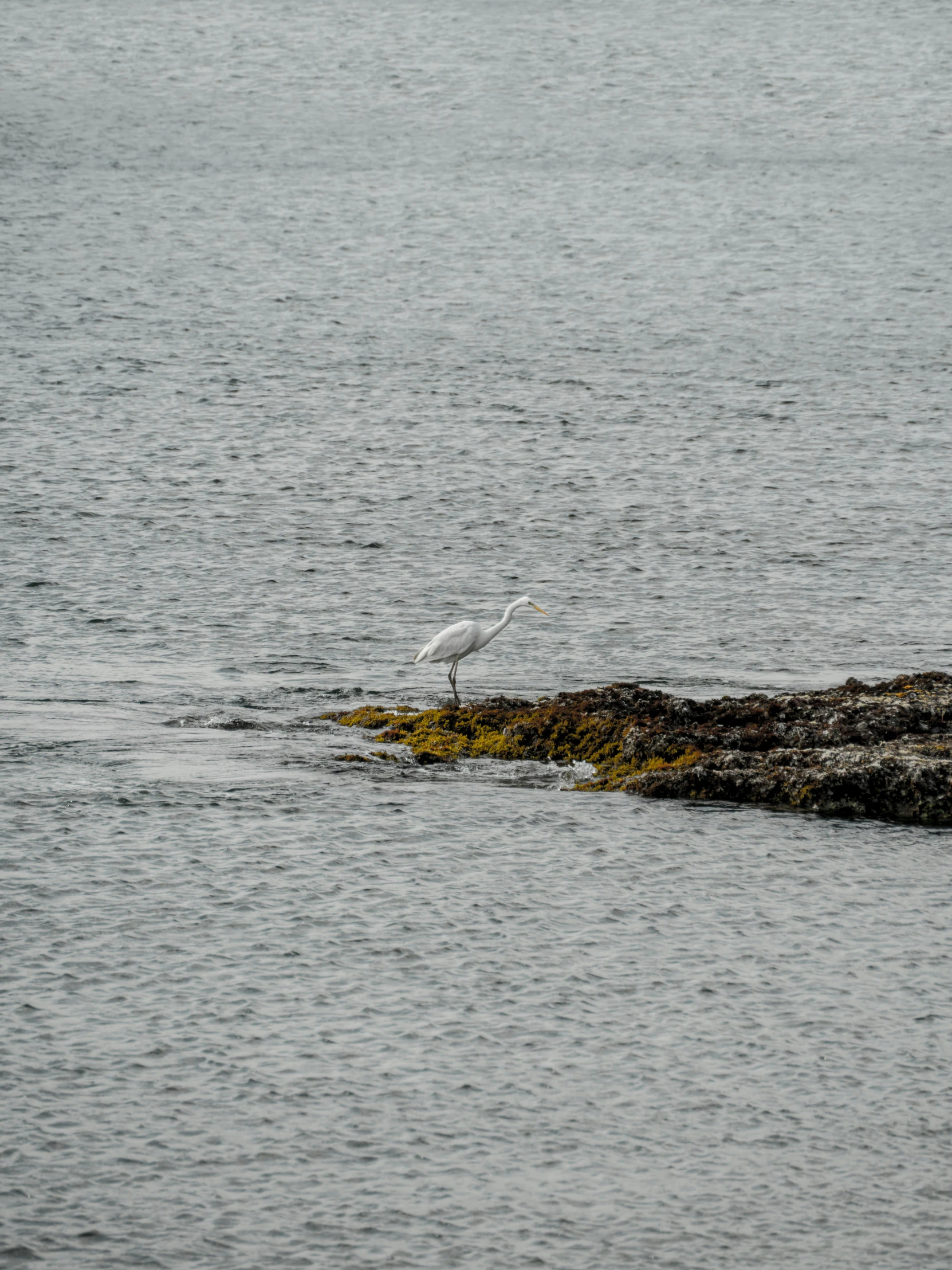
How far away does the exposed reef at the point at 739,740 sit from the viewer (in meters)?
12.8

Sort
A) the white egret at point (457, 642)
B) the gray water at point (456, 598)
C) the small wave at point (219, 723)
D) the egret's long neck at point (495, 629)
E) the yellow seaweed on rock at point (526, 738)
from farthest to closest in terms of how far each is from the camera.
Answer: the egret's long neck at point (495, 629) → the white egret at point (457, 642) → the small wave at point (219, 723) → the yellow seaweed on rock at point (526, 738) → the gray water at point (456, 598)

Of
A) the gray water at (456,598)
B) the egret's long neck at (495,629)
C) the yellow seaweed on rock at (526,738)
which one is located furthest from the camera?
the egret's long neck at (495,629)

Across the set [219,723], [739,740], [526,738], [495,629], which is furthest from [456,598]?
[739,740]

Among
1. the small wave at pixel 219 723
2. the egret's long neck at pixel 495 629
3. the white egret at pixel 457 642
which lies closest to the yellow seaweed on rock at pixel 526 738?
the white egret at pixel 457 642

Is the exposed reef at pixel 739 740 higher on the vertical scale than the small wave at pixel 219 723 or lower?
higher

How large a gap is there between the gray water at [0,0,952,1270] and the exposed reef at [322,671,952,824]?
0.34 meters

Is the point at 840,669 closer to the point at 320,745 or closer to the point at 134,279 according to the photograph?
the point at 320,745

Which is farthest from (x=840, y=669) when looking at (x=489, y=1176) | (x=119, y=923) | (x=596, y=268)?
(x=596, y=268)

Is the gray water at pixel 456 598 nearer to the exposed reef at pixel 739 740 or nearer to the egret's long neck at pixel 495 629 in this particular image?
the exposed reef at pixel 739 740

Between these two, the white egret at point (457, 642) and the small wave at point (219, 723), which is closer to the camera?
the small wave at point (219, 723)

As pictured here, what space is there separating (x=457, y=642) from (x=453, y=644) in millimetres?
46

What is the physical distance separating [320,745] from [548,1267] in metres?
Result: 8.17

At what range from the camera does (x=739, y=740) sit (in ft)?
45.1

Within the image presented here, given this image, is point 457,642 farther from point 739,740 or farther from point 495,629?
point 739,740
